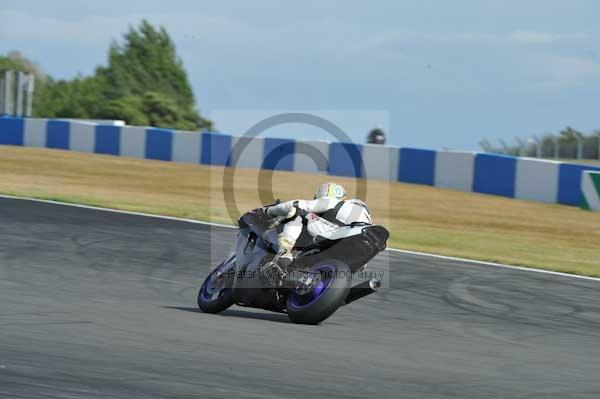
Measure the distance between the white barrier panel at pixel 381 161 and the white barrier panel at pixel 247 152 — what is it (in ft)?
10.1

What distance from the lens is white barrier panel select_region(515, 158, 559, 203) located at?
76.8ft

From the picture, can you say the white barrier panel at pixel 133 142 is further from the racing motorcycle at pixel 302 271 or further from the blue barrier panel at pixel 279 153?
the racing motorcycle at pixel 302 271

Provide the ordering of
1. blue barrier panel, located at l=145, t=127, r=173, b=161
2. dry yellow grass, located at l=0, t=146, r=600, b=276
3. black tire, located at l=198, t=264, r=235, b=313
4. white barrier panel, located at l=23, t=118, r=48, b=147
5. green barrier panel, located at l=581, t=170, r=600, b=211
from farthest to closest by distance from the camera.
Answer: white barrier panel, located at l=23, t=118, r=48, b=147 < blue barrier panel, located at l=145, t=127, r=173, b=161 < green barrier panel, located at l=581, t=170, r=600, b=211 < dry yellow grass, located at l=0, t=146, r=600, b=276 < black tire, located at l=198, t=264, r=235, b=313

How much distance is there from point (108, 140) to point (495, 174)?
1206 cm

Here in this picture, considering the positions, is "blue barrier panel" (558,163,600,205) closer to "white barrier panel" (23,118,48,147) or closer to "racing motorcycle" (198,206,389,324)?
"racing motorcycle" (198,206,389,324)

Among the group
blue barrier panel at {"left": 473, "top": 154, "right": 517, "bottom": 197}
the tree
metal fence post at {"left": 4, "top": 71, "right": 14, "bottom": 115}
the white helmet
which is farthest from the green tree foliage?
the white helmet

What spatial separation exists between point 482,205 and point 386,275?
10936 millimetres

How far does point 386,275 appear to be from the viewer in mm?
12211

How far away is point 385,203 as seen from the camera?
22.9 m

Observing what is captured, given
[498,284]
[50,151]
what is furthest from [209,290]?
[50,151]

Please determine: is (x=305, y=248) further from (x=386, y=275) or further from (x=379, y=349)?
(x=386, y=275)

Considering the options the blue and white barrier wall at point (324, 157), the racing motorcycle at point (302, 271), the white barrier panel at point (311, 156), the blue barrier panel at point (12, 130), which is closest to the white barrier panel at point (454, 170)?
the blue and white barrier wall at point (324, 157)

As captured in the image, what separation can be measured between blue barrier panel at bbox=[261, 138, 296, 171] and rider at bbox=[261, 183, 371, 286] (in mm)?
19849

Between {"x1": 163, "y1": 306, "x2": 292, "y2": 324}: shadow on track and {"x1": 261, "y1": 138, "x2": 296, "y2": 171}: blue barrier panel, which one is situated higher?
{"x1": 261, "y1": 138, "x2": 296, "y2": 171}: blue barrier panel
